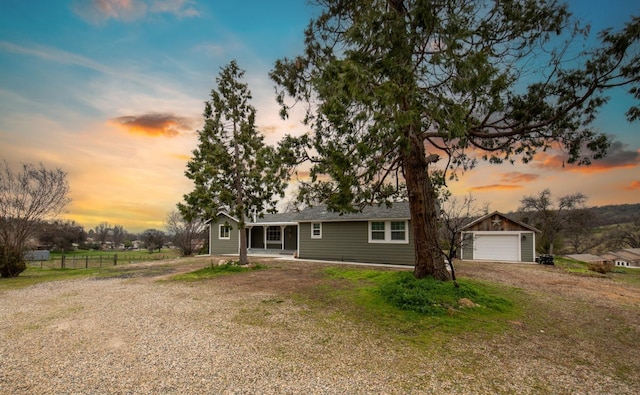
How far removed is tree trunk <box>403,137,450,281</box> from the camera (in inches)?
289

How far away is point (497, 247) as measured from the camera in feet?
58.8

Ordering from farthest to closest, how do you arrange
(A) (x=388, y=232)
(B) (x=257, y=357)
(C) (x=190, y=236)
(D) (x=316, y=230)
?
(C) (x=190, y=236)
(D) (x=316, y=230)
(A) (x=388, y=232)
(B) (x=257, y=357)

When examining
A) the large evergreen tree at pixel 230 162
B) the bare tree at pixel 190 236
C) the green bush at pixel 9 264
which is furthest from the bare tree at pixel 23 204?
the bare tree at pixel 190 236

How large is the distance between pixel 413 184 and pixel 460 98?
270 cm

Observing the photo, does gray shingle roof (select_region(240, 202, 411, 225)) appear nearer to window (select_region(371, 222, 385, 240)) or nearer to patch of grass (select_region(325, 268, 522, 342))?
window (select_region(371, 222, 385, 240))

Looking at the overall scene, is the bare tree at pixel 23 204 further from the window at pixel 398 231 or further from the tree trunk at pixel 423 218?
the window at pixel 398 231

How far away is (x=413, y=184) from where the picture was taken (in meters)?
7.57

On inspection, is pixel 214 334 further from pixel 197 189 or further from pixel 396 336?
pixel 197 189

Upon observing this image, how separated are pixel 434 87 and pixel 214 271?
10644mm

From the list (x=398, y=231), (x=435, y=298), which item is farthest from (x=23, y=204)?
(x=398, y=231)

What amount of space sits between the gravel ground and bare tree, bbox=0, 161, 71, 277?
7.51 metres

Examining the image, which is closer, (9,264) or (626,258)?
(9,264)

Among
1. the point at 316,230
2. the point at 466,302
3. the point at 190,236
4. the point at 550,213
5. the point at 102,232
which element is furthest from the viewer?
the point at 102,232

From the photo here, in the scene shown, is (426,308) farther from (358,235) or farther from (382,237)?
(358,235)
